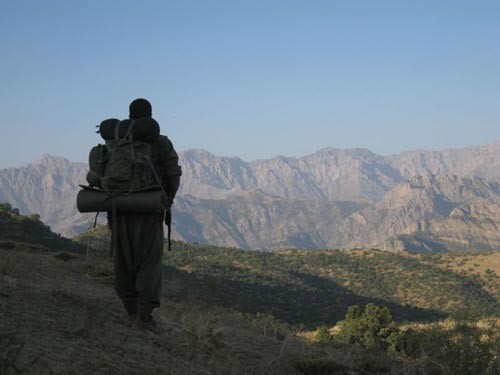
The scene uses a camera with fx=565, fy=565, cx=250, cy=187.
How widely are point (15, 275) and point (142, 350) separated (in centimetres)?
404

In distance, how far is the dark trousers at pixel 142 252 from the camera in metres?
6.27

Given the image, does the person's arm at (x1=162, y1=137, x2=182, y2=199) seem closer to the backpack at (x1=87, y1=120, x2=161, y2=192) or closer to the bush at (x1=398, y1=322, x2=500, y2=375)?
the backpack at (x1=87, y1=120, x2=161, y2=192)

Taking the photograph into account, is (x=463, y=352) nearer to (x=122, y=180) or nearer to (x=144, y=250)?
(x=144, y=250)

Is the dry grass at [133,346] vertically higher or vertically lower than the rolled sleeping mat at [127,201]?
lower

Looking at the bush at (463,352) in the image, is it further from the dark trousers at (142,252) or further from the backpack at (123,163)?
the backpack at (123,163)

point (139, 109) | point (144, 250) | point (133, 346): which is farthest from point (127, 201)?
point (133, 346)

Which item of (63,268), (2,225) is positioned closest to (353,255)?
(2,225)

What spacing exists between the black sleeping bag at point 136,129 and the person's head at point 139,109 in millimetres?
238

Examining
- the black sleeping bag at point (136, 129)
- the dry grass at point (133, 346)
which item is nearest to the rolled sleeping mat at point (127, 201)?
the black sleeping bag at point (136, 129)

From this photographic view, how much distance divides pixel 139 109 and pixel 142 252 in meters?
1.67

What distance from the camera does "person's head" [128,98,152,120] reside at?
660cm

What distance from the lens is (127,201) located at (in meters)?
6.10

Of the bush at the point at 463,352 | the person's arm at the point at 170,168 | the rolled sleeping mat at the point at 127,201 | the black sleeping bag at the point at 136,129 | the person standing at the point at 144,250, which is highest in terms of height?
the black sleeping bag at the point at 136,129

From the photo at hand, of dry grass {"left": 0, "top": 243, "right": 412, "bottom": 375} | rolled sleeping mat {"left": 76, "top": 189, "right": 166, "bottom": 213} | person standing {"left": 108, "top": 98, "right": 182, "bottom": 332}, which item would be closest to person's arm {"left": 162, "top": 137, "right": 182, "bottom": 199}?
person standing {"left": 108, "top": 98, "right": 182, "bottom": 332}
